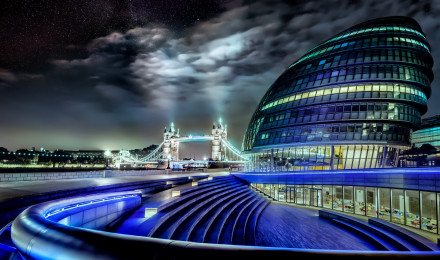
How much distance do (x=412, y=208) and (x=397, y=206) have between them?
1694 mm

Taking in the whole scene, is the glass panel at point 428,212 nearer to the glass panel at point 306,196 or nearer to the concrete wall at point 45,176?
the glass panel at point 306,196

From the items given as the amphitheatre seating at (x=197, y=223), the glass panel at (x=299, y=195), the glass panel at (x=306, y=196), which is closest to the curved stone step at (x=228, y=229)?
the amphitheatre seating at (x=197, y=223)

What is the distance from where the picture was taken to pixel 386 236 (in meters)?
15.3

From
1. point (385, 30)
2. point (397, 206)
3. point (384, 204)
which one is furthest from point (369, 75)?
point (397, 206)

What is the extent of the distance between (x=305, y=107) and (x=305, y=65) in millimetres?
10214

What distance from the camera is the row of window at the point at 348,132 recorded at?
39.0 meters

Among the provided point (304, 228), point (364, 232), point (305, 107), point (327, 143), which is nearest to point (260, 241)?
point (304, 228)

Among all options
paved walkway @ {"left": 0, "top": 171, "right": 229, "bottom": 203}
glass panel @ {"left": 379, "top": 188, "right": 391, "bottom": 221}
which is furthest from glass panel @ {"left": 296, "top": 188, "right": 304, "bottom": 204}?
paved walkway @ {"left": 0, "top": 171, "right": 229, "bottom": 203}

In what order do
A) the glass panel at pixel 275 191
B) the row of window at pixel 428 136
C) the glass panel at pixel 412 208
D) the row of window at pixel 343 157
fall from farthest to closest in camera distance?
the row of window at pixel 428 136 < the row of window at pixel 343 157 < the glass panel at pixel 275 191 < the glass panel at pixel 412 208

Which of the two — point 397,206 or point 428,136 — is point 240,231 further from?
point 428,136

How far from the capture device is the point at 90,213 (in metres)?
8.40

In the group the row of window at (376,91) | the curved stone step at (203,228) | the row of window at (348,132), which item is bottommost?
the curved stone step at (203,228)

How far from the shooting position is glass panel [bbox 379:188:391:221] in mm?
21703

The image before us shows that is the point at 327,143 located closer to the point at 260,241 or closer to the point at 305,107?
the point at 305,107
